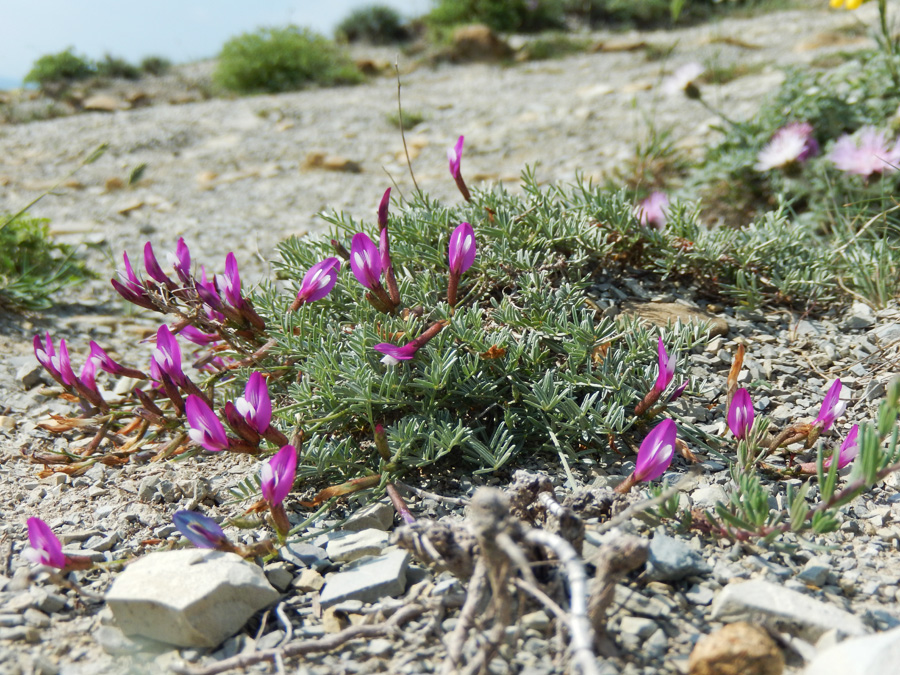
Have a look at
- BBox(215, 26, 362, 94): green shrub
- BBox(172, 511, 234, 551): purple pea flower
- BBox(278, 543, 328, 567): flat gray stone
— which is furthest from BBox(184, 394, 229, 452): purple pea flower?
BBox(215, 26, 362, 94): green shrub

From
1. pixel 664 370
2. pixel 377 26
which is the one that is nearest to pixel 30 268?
pixel 664 370

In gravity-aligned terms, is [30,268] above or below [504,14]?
below

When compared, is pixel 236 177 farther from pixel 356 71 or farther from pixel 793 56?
pixel 793 56

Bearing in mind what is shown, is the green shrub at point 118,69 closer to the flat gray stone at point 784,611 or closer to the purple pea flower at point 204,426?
the purple pea flower at point 204,426

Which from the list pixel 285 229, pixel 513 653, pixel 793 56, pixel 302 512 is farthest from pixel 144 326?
pixel 793 56

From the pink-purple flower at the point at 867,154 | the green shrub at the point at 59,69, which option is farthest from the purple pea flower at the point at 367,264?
the green shrub at the point at 59,69

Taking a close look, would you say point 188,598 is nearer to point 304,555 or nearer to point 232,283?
point 304,555
